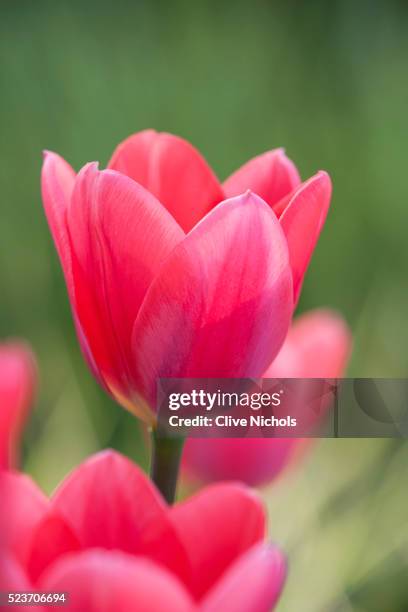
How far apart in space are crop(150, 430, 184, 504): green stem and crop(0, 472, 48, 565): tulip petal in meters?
0.03

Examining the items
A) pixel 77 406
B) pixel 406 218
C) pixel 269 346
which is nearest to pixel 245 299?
pixel 269 346

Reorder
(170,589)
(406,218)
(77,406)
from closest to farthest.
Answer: (170,589) < (77,406) < (406,218)

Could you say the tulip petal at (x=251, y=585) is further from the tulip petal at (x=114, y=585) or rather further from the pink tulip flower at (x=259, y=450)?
the pink tulip flower at (x=259, y=450)

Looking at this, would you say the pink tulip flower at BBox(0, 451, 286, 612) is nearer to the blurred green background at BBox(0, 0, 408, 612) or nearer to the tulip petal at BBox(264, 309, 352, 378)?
the tulip petal at BBox(264, 309, 352, 378)

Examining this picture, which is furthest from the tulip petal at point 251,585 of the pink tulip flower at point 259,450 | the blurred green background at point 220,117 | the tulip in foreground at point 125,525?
the blurred green background at point 220,117

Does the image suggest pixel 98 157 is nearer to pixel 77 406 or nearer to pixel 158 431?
pixel 77 406

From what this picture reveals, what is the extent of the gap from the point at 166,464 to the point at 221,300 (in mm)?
38

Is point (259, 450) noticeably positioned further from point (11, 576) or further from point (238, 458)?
point (11, 576)

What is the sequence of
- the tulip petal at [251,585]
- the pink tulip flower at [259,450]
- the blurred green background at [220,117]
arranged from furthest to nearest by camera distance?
the blurred green background at [220,117] → the pink tulip flower at [259,450] → the tulip petal at [251,585]

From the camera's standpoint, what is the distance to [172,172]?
0.20m

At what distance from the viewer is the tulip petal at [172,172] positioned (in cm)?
20

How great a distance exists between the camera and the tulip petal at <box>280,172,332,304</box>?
0.17m

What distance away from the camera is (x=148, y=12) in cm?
55

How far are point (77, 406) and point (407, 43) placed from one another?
300mm
